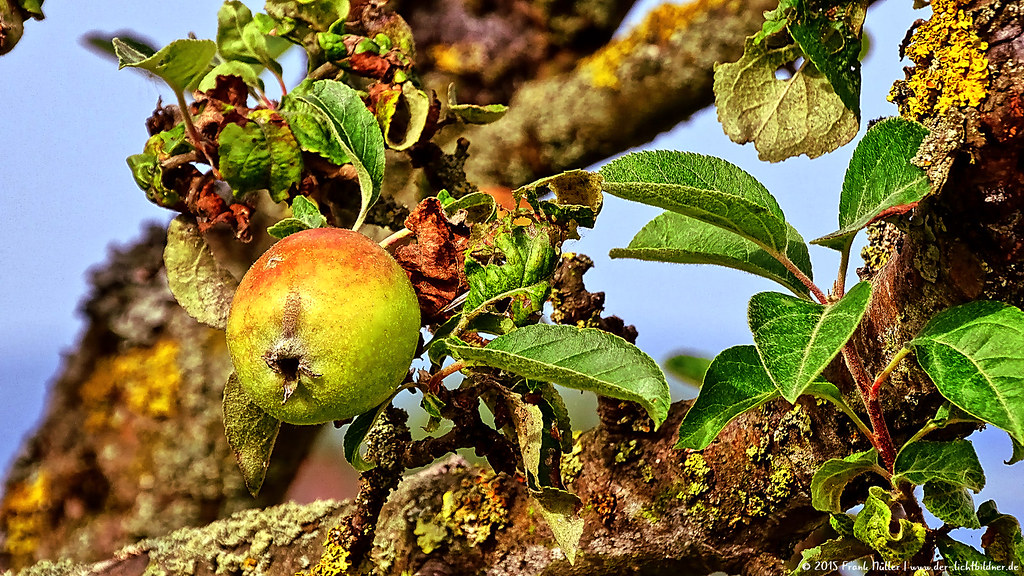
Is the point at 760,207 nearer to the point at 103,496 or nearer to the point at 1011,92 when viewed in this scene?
the point at 1011,92

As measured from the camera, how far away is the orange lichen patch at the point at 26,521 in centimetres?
121

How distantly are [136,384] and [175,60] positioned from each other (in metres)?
0.65

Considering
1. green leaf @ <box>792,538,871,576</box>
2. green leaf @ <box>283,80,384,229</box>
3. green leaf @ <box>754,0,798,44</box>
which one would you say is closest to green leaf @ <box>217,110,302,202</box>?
green leaf @ <box>283,80,384,229</box>

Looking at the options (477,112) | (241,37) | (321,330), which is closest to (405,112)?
(477,112)

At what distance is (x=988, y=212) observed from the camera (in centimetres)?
52

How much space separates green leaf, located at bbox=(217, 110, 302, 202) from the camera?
28.9 inches

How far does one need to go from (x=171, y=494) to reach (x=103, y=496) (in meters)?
0.11

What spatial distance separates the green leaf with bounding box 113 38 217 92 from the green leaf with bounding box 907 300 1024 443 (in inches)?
23.2

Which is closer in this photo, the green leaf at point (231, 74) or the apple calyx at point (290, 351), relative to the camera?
the apple calyx at point (290, 351)

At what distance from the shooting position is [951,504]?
0.59 m

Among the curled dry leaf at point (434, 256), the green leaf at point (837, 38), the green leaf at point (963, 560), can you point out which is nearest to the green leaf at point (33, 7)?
the curled dry leaf at point (434, 256)

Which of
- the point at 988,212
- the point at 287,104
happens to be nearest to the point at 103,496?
the point at 287,104

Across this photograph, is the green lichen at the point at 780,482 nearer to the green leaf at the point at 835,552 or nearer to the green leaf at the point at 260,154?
the green leaf at the point at 835,552

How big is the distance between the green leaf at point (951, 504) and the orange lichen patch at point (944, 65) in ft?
0.83
